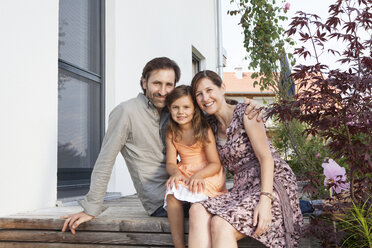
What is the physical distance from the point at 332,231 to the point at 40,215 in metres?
1.74

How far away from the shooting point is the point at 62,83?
128 inches

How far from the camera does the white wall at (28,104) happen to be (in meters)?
2.38

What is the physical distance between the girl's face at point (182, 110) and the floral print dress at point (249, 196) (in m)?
0.25

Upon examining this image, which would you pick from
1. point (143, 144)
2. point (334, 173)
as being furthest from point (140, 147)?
point (334, 173)

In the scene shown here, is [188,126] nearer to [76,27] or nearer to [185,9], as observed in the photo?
[76,27]

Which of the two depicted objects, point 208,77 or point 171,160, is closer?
point 208,77

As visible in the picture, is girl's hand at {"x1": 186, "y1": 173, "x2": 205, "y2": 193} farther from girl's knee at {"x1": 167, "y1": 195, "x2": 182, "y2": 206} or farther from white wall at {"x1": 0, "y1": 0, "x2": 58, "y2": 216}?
white wall at {"x1": 0, "y1": 0, "x2": 58, "y2": 216}

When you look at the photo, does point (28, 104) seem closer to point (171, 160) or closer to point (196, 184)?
point (171, 160)

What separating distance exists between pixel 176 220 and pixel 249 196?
41cm

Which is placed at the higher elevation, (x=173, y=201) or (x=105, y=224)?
(x=173, y=201)

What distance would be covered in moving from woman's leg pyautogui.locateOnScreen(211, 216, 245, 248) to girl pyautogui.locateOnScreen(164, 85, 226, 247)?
0.87 feet

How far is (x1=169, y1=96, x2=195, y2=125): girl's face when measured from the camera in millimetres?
2217

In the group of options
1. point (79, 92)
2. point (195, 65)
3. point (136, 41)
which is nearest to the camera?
point (79, 92)

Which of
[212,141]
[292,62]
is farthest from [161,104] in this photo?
[292,62]
